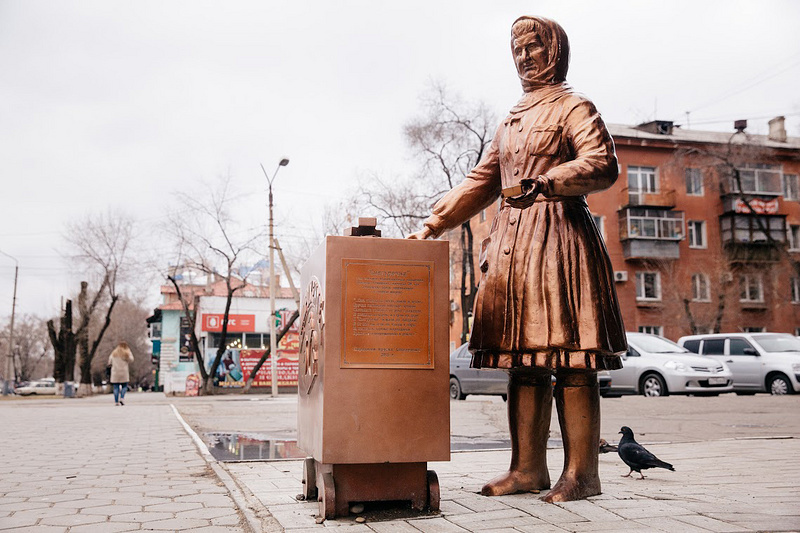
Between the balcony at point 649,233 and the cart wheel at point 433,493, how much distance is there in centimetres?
3662

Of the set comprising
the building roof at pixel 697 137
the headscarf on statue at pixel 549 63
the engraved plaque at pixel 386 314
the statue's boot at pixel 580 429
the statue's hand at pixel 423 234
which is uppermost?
the building roof at pixel 697 137

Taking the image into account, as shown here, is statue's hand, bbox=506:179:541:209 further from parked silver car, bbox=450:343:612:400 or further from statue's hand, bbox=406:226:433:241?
parked silver car, bbox=450:343:612:400

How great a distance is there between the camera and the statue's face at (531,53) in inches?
159

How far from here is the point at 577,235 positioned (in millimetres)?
3775

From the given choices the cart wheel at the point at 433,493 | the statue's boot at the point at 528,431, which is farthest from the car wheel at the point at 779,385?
the cart wheel at the point at 433,493

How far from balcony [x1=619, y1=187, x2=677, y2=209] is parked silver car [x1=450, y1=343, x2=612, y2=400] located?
24.1 metres

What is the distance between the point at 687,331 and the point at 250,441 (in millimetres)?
33812

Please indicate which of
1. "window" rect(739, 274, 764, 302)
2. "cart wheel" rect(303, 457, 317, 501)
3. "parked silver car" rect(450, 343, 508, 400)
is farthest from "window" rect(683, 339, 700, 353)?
"window" rect(739, 274, 764, 302)

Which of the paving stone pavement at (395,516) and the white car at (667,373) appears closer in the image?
the paving stone pavement at (395,516)

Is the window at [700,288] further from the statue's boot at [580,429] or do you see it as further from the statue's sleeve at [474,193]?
the statue's boot at [580,429]

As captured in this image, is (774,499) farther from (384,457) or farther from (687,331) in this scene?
(687,331)

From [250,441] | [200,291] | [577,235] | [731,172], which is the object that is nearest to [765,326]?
[731,172]

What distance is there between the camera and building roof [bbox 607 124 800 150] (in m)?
39.8

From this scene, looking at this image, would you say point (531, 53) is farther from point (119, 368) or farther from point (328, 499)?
point (119, 368)
